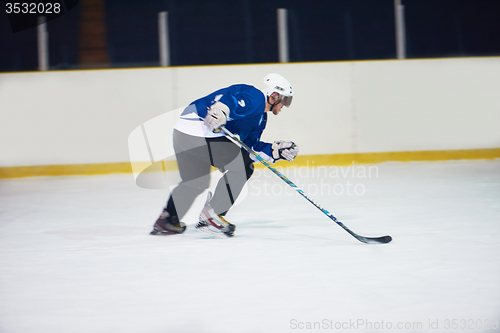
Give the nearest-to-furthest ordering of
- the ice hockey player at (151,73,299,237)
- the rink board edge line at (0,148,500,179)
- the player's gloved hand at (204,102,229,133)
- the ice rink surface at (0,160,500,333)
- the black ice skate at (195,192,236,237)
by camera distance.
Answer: the ice rink surface at (0,160,500,333)
the player's gloved hand at (204,102,229,133)
the ice hockey player at (151,73,299,237)
the black ice skate at (195,192,236,237)
the rink board edge line at (0,148,500,179)

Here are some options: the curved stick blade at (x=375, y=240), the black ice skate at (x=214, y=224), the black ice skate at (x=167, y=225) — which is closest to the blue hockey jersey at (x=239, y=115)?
the black ice skate at (x=214, y=224)

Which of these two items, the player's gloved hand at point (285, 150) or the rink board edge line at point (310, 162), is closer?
the player's gloved hand at point (285, 150)

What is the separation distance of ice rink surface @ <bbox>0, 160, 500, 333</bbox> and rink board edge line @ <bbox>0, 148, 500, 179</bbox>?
988 millimetres

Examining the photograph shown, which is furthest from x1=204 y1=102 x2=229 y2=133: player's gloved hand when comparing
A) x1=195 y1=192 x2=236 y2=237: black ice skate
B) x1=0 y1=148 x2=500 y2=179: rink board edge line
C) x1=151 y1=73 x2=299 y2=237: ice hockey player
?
x1=0 y1=148 x2=500 y2=179: rink board edge line

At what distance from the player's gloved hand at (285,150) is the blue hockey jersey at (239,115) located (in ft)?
0.15

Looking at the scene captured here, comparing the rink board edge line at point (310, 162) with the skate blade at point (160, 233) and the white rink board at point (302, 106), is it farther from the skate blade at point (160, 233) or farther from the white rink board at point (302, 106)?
the skate blade at point (160, 233)

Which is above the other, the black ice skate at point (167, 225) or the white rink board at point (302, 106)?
the white rink board at point (302, 106)

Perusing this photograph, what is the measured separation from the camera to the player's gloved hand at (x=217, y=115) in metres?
2.95

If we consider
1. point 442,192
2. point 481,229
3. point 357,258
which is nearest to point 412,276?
point 357,258

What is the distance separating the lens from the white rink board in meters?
5.79

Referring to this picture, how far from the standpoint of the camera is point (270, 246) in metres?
3.04

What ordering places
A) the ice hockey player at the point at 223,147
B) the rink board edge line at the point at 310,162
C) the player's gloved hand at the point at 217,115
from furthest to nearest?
the rink board edge line at the point at 310,162 → the ice hockey player at the point at 223,147 → the player's gloved hand at the point at 217,115

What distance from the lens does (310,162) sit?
5.93 metres

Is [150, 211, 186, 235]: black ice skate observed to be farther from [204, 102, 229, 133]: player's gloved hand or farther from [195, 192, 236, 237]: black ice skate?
[204, 102, 229, 133]: player's gloved hand
